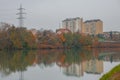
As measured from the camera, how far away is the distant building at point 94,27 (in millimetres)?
98262

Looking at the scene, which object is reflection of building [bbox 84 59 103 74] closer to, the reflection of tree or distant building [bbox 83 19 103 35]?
the reflection of tree

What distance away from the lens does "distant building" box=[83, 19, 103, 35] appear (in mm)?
98262

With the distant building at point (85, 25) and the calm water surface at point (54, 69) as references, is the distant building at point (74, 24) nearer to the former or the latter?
the distant building at point (85, 25)

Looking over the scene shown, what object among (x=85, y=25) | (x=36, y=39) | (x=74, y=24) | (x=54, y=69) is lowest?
(x=54, y=69)

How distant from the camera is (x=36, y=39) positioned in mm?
55188

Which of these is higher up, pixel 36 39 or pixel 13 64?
pixel 36 39

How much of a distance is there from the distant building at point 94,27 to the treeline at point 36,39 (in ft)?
92.9

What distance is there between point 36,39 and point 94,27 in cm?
4807

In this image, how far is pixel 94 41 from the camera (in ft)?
230

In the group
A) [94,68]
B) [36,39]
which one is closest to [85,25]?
[36,39]

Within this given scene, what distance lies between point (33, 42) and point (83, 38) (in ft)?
52.2

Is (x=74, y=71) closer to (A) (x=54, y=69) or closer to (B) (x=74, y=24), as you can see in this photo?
(A) (x=54, y=69)

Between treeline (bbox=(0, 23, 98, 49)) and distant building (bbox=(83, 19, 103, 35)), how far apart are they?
2830 centimetres

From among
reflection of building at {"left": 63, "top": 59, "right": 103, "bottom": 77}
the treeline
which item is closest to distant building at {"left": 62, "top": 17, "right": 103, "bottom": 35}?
the treeline
